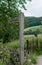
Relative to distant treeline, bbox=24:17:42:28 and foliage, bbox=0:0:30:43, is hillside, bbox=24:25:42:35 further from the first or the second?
foliage, bbox=0:0:30:43

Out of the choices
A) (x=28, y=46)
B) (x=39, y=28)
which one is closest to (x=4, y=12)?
(x=28, y=46)

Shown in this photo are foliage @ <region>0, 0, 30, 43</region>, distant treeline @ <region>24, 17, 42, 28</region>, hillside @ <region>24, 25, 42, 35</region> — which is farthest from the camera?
distant treeline @ <region>24, 17, 42, 28</region>

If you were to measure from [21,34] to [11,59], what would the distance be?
84cm

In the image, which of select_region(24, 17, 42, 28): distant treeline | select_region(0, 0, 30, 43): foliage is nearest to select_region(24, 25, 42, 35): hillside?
select_region(24, 17, 42, 28): distant treeline

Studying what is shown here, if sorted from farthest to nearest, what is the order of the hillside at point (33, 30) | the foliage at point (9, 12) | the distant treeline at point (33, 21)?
the distant treeline at point (33, 21) < the hillside at point (33, 30) < the foliage at point (9, 12)

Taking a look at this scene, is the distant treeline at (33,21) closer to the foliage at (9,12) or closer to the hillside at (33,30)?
the hillside at (33,30)

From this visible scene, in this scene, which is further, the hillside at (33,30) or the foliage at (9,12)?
the hillside at (33,30)

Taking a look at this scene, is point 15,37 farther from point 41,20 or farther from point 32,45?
point 41,20

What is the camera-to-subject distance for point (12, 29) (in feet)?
38.5

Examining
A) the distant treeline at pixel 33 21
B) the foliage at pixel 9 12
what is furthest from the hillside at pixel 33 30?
the foliage at pixel 9 12

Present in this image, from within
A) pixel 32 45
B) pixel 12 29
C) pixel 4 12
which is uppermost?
pixel 4 12

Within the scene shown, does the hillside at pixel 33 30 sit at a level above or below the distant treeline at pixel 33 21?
below

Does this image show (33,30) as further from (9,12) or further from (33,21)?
(9,12)

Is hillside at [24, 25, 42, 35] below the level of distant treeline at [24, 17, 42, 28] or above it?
below
